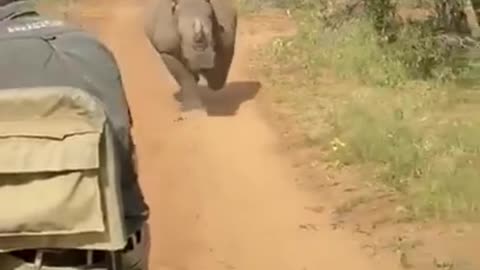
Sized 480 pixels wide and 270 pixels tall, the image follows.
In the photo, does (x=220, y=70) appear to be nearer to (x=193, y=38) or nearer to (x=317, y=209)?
(x=193, y=38)

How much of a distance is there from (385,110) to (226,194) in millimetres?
2641

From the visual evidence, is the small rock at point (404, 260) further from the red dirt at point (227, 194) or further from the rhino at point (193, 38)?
the rhino at point (193, 38)

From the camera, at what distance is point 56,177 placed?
3.49 metres

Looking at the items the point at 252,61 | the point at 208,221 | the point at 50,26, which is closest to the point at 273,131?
the point at 208,221

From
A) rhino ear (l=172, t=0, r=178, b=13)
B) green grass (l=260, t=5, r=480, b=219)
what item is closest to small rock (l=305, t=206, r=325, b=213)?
green grass (l=260, t=5, r=480, b=219)

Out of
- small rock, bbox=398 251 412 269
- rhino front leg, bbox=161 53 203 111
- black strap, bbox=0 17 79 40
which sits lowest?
rhino front leg, bbox=161 53 203 111

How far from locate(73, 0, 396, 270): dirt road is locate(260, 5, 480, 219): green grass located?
52 centimetres

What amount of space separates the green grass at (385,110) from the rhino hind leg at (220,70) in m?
0.61

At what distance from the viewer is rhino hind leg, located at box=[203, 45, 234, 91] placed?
12.2 meters

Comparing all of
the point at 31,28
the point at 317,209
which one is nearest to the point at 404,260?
the point at 317,209

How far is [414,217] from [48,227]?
16.4ft

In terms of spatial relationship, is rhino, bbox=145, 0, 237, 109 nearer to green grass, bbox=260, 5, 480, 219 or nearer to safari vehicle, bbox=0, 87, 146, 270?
green grass, bbox=260, 5, 480, 219

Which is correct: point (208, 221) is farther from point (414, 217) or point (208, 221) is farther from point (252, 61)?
point (252, 61)

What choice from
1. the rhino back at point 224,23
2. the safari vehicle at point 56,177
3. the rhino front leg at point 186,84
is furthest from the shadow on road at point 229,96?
the safari vehicle at point 56,177
